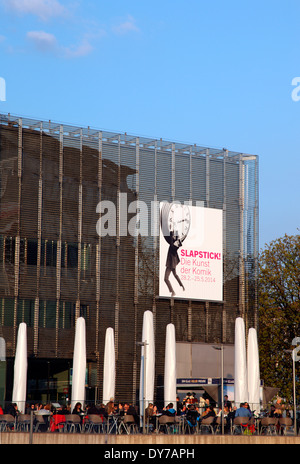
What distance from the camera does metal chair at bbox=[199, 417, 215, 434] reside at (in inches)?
1281

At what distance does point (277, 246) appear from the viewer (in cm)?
5962

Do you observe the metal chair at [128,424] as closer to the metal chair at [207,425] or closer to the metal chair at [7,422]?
the metal chair at [207,425]

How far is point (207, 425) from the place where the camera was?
107ft

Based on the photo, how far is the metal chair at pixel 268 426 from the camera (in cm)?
3267

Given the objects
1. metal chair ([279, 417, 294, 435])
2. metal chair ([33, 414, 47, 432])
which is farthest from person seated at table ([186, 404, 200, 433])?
metal chair ([33, 414, 47, 432])

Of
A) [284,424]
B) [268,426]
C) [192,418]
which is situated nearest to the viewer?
[268,426]

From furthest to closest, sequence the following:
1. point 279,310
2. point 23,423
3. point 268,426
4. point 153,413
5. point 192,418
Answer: point 279,310
point 153,413
point 192,418
point 268,426
point 23,423

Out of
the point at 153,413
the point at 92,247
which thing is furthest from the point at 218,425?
the point at 92,247

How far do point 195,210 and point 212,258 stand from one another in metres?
2.83

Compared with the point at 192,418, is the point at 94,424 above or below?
below

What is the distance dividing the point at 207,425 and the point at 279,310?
26758 millimetres

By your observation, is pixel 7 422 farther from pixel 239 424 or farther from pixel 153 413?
pixel 239 424

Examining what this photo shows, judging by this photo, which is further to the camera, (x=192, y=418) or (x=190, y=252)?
(x=190, y=252)

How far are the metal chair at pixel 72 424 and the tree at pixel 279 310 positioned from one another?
27329 millimetres
